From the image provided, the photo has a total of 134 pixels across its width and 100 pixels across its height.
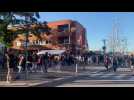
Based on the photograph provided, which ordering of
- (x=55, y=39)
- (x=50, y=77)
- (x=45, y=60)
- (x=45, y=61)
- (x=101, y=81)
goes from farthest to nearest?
(x=45, y=61) < (x=45, y=60) < (x=50, y=77) < (x=101, y=81) < (x=55, y=39)

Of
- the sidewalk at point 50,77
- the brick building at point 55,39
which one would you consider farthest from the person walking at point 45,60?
the brick building at point 55,39

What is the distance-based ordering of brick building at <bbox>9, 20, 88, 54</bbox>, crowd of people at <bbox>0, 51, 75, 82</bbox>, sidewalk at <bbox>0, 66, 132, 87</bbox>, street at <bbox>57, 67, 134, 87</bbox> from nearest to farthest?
sidewalk at <bbox>0, 66, 132, 87</bbox> → street at <bbox>57, 67, 134, 87</bbox> → brick building at <bbox>9, 20, 88, 54</bbox> → crowd of people at <bbox>0, 51, 75, 82</bbox>

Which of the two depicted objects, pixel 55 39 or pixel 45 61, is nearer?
pixel 55 39

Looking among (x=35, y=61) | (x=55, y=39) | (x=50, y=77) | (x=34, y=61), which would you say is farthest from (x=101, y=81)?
(x=35, y=61)

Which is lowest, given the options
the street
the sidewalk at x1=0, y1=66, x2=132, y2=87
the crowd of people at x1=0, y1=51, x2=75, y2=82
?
the street

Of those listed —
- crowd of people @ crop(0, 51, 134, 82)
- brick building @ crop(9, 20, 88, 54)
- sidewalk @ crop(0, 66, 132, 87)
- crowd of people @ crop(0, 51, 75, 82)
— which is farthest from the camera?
crowd of people @ crop(0, 51, 75, 82)

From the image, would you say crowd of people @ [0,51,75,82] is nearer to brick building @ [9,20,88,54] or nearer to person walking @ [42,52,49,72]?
person walking @ [42,52,49,72]

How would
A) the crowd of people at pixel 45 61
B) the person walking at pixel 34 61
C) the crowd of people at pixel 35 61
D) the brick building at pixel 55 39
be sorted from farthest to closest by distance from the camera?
the person walking at pixel 34 61 → the crowd of people at pixel 35 61 → the crowd of people at pixel 45 61 → the brick building at pixel 55 39

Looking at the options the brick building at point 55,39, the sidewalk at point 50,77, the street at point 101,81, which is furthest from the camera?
the brick building at point 55,39

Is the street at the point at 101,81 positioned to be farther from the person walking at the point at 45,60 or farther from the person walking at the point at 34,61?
the person walking at the point at 34,61

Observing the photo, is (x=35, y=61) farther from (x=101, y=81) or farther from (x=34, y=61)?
(x=101, y=81)

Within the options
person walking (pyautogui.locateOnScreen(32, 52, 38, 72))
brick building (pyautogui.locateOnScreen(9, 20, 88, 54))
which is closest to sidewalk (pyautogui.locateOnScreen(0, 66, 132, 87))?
person walking (pyautogui.locateOnScreen(32, 52, 38, 72))

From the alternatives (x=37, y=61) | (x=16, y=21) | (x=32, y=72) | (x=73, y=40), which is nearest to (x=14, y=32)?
(x=16, y=21)
